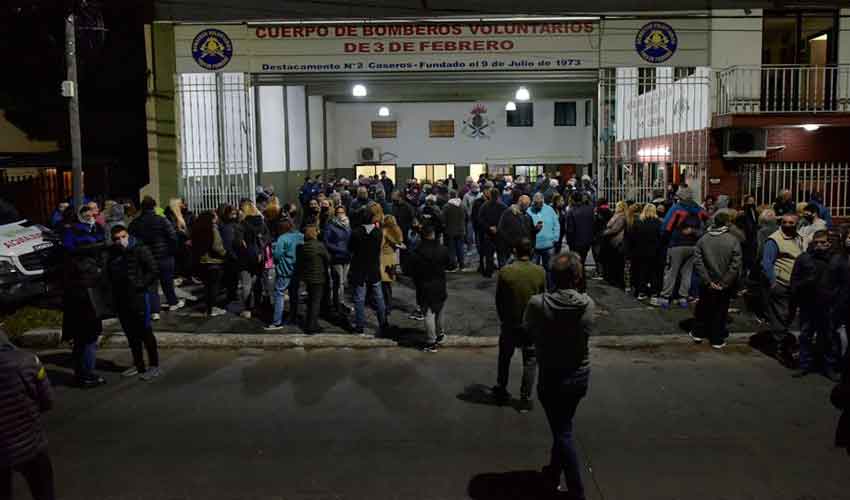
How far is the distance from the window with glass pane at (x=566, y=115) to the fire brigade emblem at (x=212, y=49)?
19243 millimetres

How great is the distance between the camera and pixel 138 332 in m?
9.11

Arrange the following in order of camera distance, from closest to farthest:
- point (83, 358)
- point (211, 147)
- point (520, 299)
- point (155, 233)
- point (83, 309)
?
point (520, 299) → point (83, 309) → point (83, 358) → point (155, 233) → point (211, 147)

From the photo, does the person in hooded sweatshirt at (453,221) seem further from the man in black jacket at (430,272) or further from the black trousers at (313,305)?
the man in black jacket at (430,272)

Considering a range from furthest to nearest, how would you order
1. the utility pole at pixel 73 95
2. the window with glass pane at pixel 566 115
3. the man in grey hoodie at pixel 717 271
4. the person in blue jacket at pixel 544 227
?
the window with glass pane at pixel 566 115 < the person in blue jacket at pixel 544 227 < the utility pole at pixel 73 95 < the man in grey hoodie at pixel 717 271

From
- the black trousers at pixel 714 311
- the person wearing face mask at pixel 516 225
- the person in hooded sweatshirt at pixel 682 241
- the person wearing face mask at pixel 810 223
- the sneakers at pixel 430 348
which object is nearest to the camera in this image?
the black trousers at pixel 714 311

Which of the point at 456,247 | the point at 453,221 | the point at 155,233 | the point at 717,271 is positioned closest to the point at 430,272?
the point at 717,271

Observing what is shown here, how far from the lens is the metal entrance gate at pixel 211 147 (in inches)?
643

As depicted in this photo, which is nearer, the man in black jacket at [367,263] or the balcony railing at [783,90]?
the man in black jacket at [367,263]

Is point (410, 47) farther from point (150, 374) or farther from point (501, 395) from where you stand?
point (501, 395)

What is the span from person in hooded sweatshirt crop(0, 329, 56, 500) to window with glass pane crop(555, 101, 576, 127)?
95.6 feet

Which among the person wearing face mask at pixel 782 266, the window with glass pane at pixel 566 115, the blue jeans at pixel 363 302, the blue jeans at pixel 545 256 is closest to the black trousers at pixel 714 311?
the person wearing face mask at pixel 782 266

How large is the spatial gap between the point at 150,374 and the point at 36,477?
4.27 metres

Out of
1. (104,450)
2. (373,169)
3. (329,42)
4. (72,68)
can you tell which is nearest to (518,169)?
(373,169)

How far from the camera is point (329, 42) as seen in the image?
51.6 feet
